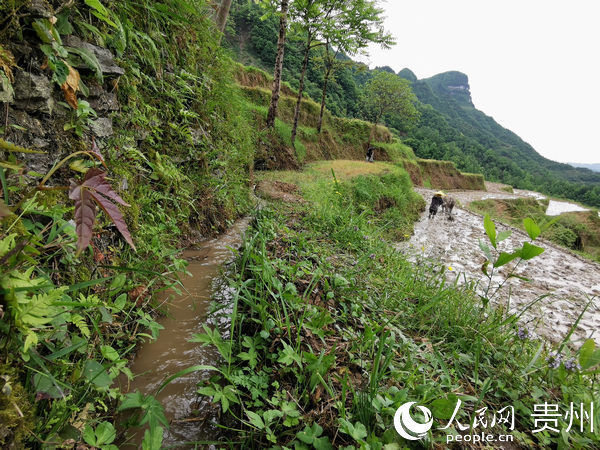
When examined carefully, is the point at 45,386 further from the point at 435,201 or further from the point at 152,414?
the point at 435,201

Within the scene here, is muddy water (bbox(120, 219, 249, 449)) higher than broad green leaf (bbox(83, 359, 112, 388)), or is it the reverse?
broad green leaf (bbox(83, 359, 112, 388))

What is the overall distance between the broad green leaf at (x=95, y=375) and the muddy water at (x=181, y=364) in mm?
333

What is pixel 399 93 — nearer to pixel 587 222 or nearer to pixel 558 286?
pixel 587 222

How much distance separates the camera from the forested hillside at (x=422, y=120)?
108ft

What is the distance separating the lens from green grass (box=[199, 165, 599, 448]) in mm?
1317

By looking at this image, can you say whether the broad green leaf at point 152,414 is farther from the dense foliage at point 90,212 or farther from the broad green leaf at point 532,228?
the broad green leaf at point 532,228

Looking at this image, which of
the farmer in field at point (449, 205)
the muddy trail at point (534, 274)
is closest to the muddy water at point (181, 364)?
the muddy trail at point (534, 274)

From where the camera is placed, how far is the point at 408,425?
1.30m

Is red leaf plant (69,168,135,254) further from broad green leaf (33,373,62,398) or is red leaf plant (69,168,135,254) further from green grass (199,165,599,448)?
green grass (199,165,599,448)

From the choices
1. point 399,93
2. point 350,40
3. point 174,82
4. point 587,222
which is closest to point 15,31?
point 174,82

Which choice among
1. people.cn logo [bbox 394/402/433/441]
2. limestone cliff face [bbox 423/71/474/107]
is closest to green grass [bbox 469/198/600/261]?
people.cn logo [bbox 394/402/433/441]

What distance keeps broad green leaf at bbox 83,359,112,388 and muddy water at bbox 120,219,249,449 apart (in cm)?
33

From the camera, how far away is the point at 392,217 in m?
10.0

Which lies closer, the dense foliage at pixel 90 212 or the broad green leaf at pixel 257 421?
the dense foliage at pixel 90 212
